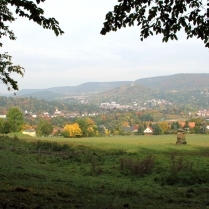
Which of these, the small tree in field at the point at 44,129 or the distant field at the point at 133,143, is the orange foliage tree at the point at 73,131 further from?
the distant field at the point at 133,143

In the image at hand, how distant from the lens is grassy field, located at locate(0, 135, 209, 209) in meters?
8.29

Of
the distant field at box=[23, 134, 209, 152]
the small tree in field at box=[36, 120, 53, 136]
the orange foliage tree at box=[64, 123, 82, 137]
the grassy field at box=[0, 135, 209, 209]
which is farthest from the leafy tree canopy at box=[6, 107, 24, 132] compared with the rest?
the grassy field at box=[0, 135, 209, 209]

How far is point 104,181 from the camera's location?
13.6 metres

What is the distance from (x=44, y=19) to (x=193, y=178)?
1054cm

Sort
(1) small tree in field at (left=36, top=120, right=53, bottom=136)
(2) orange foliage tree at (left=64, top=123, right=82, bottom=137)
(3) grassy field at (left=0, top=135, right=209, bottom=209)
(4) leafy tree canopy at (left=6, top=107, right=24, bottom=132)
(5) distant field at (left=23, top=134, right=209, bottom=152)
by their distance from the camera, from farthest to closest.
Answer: (1) small tree in field at (left=36, top=120, right=53, bottom=136), (2) orange foliage tree at (left=64, top=123, right=82, bottom=137), (4) leafy tree canopy at (left=6, top=107, right=24, bottom=132), (5) distant field at (left=23, top=134, right=209, bottom=152), (3) grassy field at (left=0, top=135, right=209, bottom=209)

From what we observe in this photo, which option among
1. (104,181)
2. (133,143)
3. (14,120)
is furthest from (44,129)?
(104,181)

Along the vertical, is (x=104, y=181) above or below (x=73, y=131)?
above

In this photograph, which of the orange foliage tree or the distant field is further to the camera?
the orange foliage tree

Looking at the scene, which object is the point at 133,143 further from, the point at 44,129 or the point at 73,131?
the point at 44,129

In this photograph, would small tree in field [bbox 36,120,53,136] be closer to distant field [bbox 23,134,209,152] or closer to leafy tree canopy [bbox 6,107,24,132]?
leafy tree canopy [bbox 6,107,24,132]

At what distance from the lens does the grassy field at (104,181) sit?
8289 millimetres

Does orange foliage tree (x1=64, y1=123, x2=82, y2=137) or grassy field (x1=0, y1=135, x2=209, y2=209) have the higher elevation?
grassy field (x1=0, y1=135, x2=209, y2=209)

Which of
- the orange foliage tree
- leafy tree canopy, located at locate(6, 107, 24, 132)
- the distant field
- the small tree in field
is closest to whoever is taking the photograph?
the distant field

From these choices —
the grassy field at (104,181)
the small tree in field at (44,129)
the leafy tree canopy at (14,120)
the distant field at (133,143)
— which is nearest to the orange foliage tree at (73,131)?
the small tree in field at (44,129)
